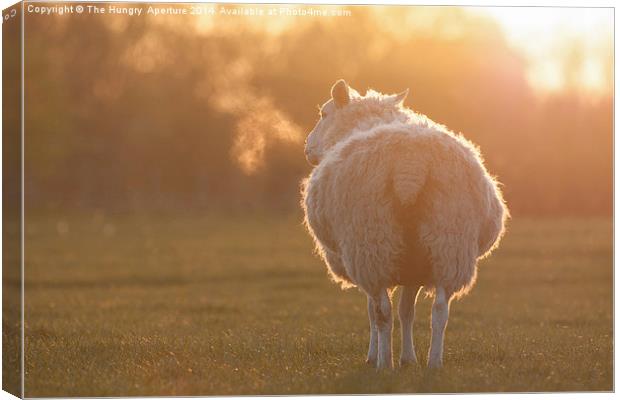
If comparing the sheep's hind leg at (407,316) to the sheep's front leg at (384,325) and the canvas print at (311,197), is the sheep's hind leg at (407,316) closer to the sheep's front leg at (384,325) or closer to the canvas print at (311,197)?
the canvas print at (311,197)

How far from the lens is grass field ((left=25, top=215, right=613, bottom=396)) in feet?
28.4

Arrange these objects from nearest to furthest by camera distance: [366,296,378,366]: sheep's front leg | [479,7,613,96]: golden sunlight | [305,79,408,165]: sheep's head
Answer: [366,296,378,366]: sheep's front leg < [479,7,613,96]: golden sunlight < [305,79,408,165]: sheep's head

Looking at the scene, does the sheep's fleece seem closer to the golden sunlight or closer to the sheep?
the sheep

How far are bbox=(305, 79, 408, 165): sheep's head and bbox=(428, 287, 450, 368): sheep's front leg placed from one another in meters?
2.19

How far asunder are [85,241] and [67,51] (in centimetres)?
887

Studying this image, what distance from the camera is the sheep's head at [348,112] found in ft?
33.9

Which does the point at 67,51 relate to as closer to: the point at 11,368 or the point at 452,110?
the point at 452,110

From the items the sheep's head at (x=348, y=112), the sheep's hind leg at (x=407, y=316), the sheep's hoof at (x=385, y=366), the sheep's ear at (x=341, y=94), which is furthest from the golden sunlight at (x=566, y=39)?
the sheep's hoof at (x=385, y=366)

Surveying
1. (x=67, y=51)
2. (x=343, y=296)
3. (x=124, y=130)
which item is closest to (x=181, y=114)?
(x=124, y=130)

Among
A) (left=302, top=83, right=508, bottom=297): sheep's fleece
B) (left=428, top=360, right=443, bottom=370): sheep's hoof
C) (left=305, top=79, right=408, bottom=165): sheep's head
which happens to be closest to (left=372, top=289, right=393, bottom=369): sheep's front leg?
(left=302, top=83, right=508, bottom=297): sheep's fleece

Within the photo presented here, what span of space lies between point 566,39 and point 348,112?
2399 mm

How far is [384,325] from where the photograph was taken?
350 inches

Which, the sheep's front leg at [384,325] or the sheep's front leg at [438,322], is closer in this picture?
the sheep's front leg at [438,322]

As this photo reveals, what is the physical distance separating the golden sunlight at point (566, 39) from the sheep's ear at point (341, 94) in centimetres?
145
